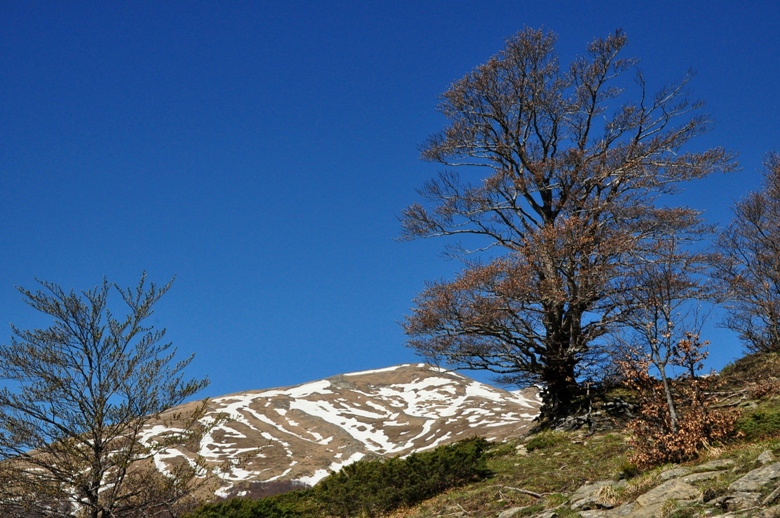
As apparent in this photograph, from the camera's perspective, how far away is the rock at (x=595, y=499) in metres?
8.75

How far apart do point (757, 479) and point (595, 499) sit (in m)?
2.29

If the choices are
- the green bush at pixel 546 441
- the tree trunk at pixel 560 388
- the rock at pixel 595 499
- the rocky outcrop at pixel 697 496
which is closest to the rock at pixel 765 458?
the rocky outcrop at pixel 697 496

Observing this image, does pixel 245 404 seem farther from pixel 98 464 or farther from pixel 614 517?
pixel 614 517

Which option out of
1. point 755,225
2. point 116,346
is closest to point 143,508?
point 116,346

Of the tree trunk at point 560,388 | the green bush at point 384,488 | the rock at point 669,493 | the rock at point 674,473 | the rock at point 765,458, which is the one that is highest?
the tree trunk at point 560,388

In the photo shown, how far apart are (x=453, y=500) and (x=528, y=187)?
38.1 ft

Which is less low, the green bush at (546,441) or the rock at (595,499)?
the green bush at (546,441)

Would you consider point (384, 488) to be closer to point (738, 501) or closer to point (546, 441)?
point (546, 441)

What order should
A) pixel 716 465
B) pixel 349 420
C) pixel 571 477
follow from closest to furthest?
pixel 716 465
pixel 571 477
pixel 349 420

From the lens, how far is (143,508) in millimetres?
12961

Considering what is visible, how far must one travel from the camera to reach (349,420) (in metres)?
65.9

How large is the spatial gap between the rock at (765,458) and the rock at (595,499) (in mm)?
1997

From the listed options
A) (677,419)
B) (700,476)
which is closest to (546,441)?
(677,419)

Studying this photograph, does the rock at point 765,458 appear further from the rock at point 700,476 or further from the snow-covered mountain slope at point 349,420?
the snow-covered mountain slope at point 349,420
